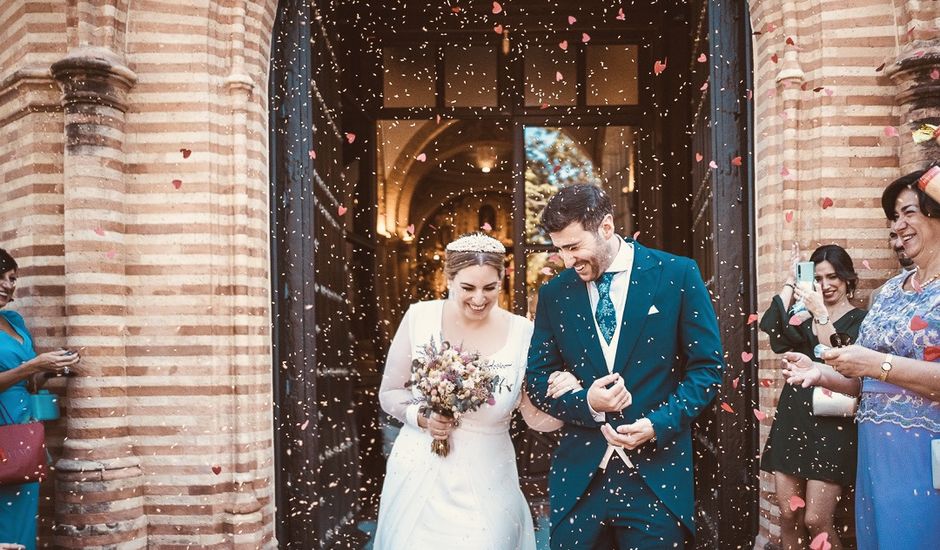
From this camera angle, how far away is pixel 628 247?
3029mm

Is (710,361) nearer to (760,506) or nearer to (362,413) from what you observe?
(760,506)

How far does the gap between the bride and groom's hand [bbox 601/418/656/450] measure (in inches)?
35.6

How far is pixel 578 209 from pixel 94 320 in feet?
10.8

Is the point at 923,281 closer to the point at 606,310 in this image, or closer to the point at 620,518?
the point at 606,310

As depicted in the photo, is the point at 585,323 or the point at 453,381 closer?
the point at 585,323

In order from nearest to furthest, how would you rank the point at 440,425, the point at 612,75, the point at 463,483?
the point at 440,425 < the point at 463,483 < the point at 612,75

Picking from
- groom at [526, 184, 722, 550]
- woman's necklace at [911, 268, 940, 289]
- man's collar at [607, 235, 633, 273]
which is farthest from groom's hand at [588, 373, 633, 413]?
woman's necklace at [911, 268, 940, 289]

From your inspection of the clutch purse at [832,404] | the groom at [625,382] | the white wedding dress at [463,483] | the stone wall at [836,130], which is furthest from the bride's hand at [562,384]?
the stone wall at [836,130]

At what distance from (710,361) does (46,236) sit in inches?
159

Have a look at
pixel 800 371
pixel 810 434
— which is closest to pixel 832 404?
pixel 810 434

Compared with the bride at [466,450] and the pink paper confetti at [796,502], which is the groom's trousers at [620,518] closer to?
the bride at [466,450]

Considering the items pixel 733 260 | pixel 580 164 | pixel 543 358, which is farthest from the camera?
pixel 580 164

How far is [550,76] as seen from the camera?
8203mm

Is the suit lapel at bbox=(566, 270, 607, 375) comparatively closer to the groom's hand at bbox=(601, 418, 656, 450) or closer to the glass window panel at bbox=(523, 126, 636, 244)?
the groom's hand at bbox=(601, 418, 656, 450)
